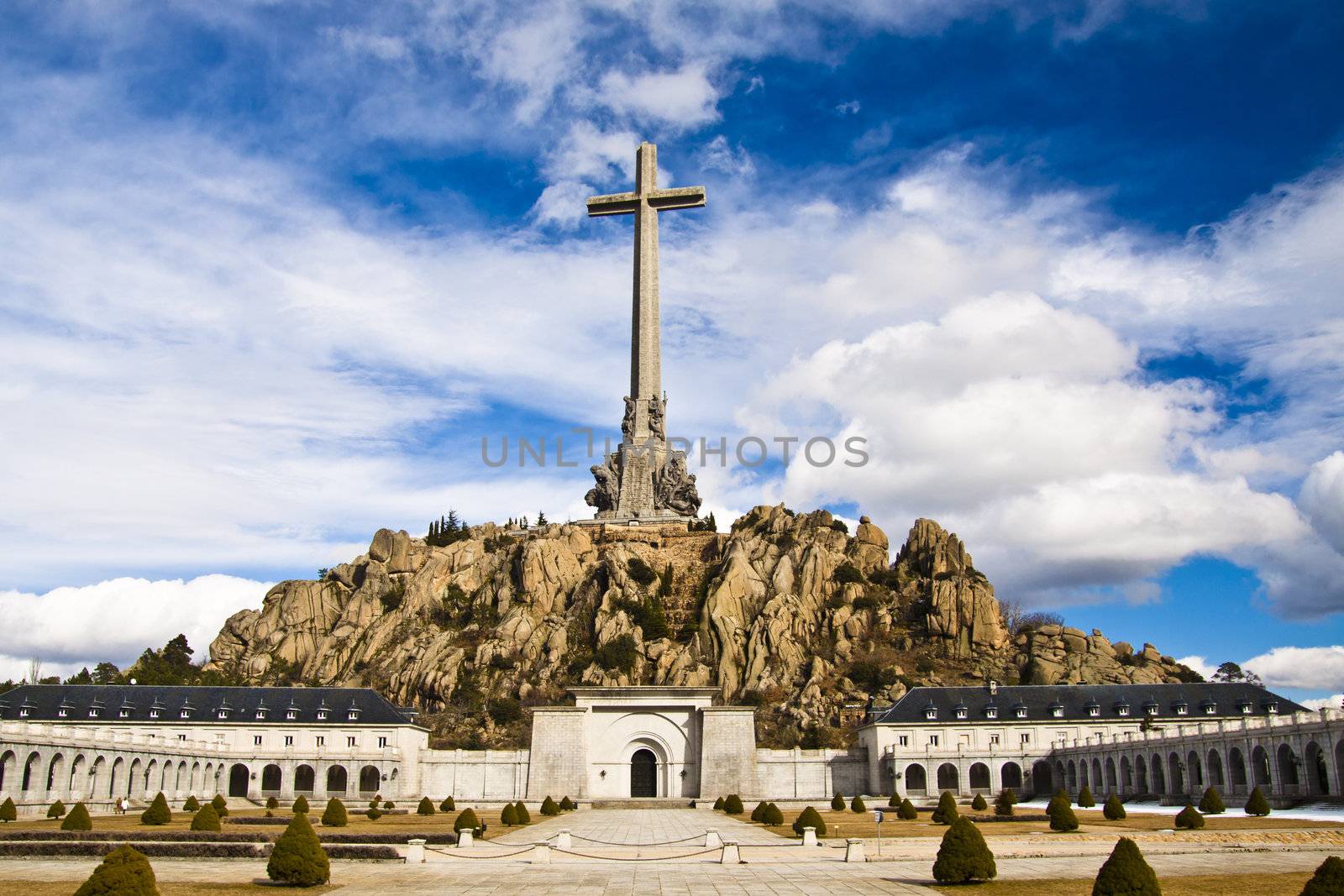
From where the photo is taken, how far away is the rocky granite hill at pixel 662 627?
88.6m

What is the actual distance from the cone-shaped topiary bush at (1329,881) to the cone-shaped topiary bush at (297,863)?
19.9m

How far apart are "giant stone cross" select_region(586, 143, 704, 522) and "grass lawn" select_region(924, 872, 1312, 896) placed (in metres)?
86.9

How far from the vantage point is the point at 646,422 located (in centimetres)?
11069

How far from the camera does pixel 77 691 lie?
73438 millimetres

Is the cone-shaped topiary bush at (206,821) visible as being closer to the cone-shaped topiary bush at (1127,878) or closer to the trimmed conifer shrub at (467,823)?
the trimmed conifer shrub at (467,823)

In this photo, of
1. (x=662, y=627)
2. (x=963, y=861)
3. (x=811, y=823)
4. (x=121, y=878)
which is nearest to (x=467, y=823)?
(x=811, y=823)

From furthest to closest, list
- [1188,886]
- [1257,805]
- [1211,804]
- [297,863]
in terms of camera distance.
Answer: [1211,804] → [1257,805] → [297,863] → [1188,886]

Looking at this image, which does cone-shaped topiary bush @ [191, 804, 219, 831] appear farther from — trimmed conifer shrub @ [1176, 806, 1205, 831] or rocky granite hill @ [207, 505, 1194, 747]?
rocky granite hill @ [207, 505, 1194, 747]

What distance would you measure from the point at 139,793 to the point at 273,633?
3960 cm

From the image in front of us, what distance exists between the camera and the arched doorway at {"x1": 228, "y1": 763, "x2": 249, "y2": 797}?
239 feet

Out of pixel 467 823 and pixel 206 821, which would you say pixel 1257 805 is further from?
pixel 206 821

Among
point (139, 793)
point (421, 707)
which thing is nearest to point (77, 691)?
point (139, 793)

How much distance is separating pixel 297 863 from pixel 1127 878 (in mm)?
17530

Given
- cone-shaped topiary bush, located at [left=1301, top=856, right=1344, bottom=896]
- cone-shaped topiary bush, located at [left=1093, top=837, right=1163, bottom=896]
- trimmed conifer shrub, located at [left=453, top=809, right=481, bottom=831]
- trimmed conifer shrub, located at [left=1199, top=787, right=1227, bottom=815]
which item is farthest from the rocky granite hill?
cone-shaped topiary bush, located at [left=1301, top=856, right=1344, bottom=896]
